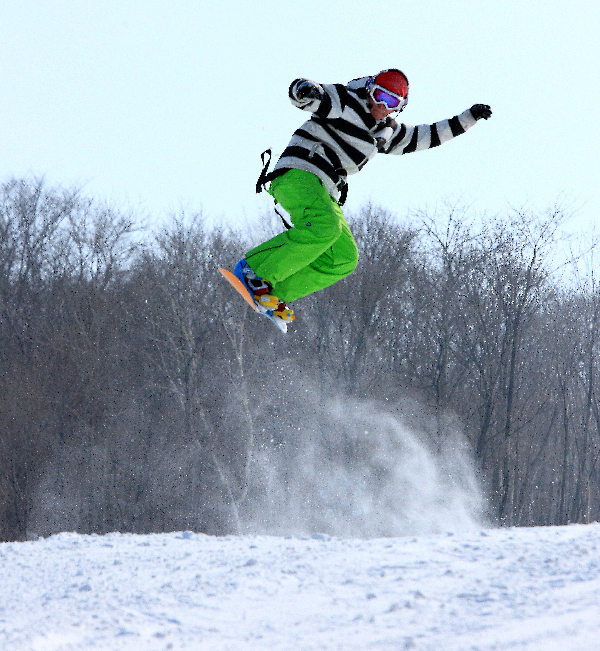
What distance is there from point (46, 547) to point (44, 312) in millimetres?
21373

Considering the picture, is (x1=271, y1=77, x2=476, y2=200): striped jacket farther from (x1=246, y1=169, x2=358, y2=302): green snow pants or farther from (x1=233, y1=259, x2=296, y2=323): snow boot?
(x1=233, y1=259, x2=296, y2=323): snow boot

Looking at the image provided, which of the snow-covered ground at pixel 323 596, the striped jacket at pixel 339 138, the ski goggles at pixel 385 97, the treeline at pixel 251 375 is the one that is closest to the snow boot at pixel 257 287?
the striped jacket at pixel 339 138

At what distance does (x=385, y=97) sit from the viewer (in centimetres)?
409

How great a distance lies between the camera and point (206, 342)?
22734 mm

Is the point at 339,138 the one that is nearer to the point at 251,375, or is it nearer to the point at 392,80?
the point at 392,80

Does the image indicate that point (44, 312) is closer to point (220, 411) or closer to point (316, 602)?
point (220, 411)

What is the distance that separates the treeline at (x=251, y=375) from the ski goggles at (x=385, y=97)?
17692 millimetres

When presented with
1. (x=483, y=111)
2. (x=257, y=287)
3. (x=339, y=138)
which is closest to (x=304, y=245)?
(x=257, y=287)

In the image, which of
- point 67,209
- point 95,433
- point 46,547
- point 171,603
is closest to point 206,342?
point 95,433

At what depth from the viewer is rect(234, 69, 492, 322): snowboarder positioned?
408cm

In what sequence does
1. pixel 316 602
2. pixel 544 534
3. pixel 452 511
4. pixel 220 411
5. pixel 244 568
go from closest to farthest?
pixel 316 602 → pixel 244 568 → pixel 544 534 → pixel 452 511 → pixel 220 411

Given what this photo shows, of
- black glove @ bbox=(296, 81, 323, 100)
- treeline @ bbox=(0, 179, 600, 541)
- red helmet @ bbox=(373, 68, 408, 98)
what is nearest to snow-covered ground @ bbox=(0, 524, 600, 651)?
black glove @ bbox=(296, 81, 323, 100)

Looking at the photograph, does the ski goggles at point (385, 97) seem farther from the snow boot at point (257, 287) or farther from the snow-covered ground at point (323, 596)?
the snow-covered ground at point (323, 596)

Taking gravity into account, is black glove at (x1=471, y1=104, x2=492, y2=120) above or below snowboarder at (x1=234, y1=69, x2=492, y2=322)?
above
